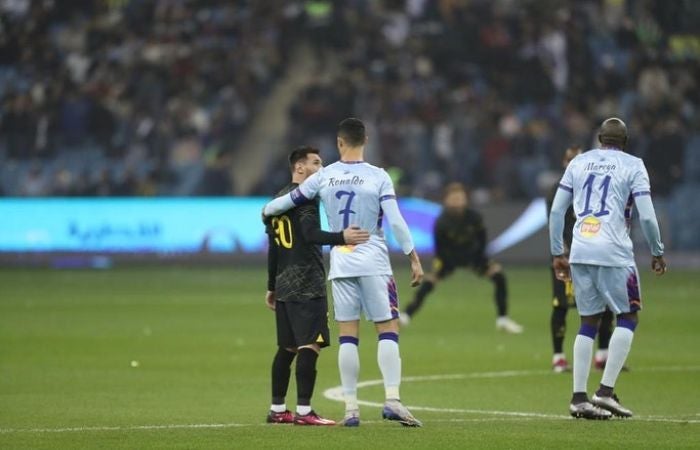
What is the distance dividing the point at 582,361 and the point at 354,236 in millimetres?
2145

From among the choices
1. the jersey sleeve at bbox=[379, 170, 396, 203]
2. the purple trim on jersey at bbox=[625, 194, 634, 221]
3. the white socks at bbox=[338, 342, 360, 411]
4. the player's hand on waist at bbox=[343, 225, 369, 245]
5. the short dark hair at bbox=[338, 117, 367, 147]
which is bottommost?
the white socks at bbox=[338, 342, 360, 411]

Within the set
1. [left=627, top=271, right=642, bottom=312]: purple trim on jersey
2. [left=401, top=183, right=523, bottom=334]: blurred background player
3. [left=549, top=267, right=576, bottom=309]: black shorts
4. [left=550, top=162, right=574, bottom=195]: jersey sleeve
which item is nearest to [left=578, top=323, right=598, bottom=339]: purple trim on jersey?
[left=627, top=271, right=642, bottom=312]: purple trim on jersey

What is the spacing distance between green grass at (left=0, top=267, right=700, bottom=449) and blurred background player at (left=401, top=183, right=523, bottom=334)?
50cm

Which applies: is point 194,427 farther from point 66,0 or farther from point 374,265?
point 66,0

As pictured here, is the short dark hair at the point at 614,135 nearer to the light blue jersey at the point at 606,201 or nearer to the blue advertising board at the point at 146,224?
the light blue jersey at the point at 606,201

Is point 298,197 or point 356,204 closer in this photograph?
point 356,204

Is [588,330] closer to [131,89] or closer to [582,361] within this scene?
[582,361]

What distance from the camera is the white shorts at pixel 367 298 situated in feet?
37.3

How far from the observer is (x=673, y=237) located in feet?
118

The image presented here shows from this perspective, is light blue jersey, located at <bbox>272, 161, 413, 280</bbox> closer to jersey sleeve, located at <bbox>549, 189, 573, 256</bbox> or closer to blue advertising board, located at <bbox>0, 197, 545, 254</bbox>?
jersey sleeve, located at <bbox>549, 189, 573, 256</bbox>

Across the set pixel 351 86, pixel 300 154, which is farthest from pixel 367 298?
pixel 351 86

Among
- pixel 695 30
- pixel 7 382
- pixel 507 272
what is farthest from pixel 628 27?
pixel 7 382

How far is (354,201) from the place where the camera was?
11328 millimetres

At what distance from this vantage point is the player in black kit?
1166 centimetres
